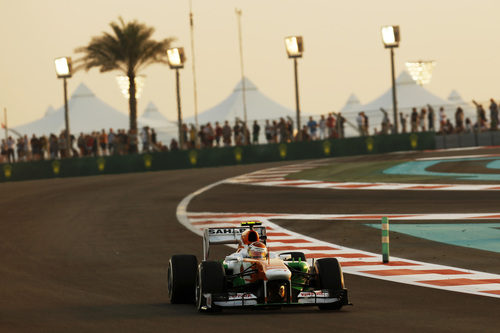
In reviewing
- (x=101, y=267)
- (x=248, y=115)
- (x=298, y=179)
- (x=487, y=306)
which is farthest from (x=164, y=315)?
(x=248, y=115)

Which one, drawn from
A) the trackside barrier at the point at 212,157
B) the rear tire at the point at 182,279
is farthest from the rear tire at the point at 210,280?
the trackside barrier at the point at 212,157

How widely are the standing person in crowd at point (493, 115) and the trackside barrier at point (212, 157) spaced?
3.46 m

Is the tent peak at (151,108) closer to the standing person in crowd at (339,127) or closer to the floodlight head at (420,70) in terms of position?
the floodlight head at (420,70)

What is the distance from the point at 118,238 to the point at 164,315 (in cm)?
892

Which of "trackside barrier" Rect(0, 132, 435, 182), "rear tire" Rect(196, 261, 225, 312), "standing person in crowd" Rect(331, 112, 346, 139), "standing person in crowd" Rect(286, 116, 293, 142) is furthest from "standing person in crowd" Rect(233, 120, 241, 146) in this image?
"rear tire" Rect(196, 261, 225, 312)

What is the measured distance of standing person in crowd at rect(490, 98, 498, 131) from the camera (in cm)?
4578

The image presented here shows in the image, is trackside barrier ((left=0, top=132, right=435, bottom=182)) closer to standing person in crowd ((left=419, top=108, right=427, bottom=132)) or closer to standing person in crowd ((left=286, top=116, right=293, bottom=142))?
standing person in crowd ((left=419, top=108, right=427, bottom=132))

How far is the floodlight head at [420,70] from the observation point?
67.9 m

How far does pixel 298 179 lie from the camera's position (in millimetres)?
32875

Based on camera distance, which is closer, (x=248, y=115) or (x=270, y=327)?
(x=270, y=327)

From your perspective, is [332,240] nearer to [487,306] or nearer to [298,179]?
[487,306]

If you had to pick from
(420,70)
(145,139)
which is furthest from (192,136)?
(420,70)

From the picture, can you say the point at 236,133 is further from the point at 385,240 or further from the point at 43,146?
the point at 385,240

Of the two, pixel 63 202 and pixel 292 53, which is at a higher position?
pixel 292 53
